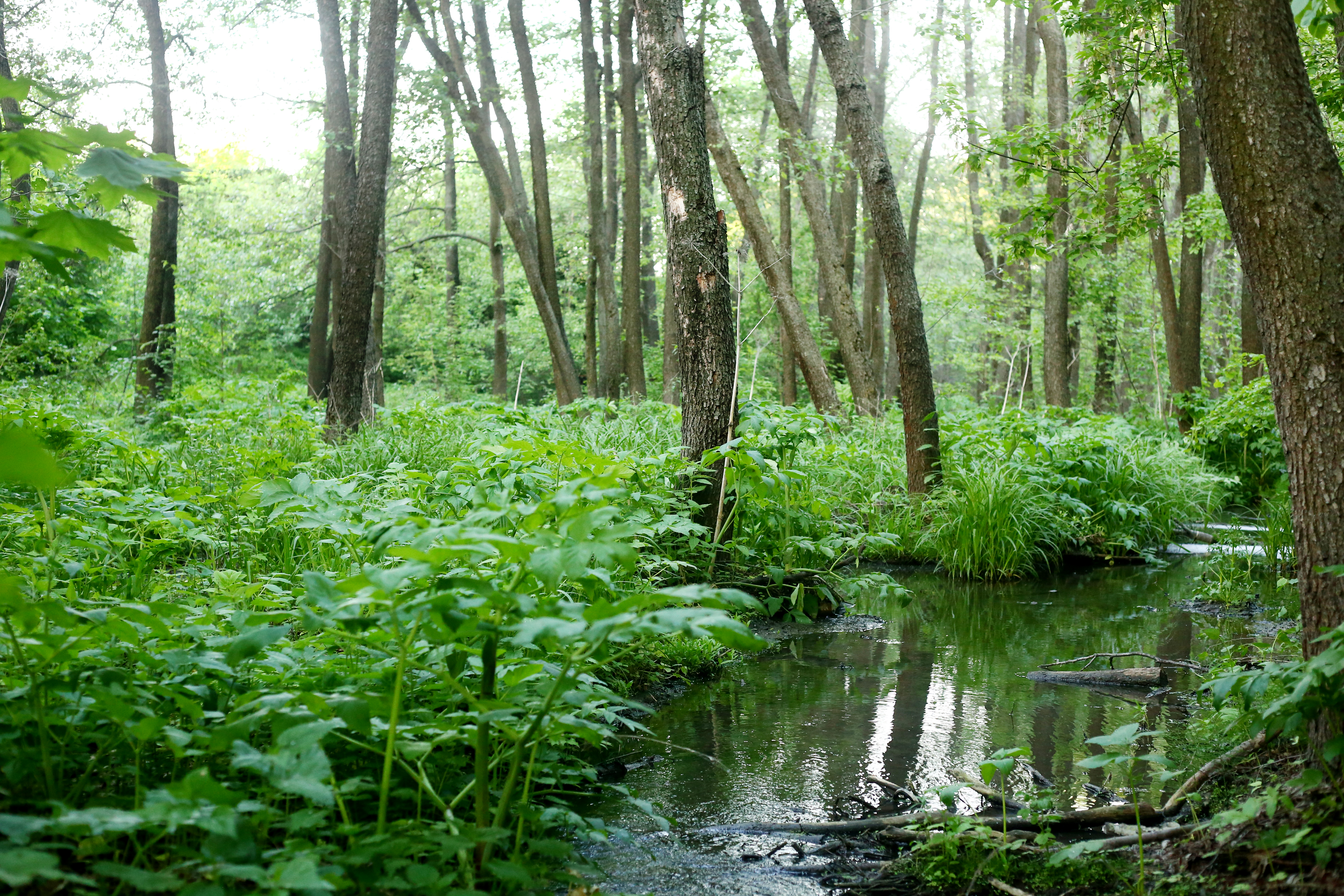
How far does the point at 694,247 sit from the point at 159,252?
36.2ft

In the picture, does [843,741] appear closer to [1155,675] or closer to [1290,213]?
[1155,675]

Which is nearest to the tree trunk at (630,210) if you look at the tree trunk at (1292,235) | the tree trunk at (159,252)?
the tree trunk at (159,252)

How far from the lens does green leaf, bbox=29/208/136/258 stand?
224 centimetres

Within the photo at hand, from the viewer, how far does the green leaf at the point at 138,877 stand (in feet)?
5.31

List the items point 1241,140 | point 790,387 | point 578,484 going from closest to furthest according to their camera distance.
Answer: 1. point 578,484
2. point 1241,140
3. point 790,387

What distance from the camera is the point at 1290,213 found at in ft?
8.85

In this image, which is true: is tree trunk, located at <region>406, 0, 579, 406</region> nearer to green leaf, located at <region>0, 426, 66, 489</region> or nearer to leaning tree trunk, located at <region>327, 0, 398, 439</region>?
leaning tree trunk, located at <region>327, 0, 398, 439</region>

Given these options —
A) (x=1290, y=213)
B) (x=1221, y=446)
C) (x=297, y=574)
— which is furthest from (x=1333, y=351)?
(x=1221, y=446)

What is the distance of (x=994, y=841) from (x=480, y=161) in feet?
44.7

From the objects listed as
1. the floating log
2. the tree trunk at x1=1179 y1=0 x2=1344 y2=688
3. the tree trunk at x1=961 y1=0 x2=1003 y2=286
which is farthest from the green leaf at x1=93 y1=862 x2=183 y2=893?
the tree trunk at x1=961 y1=0 x2=1003 y2=286

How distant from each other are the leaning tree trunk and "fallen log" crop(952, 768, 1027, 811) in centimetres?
734

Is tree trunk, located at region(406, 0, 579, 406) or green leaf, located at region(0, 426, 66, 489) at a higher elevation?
tree trunk, located at region(406, 0, 579, 406)

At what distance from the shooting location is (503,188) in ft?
46.3


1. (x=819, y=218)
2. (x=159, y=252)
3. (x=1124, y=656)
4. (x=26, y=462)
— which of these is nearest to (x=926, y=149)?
(x=819, y=218)
